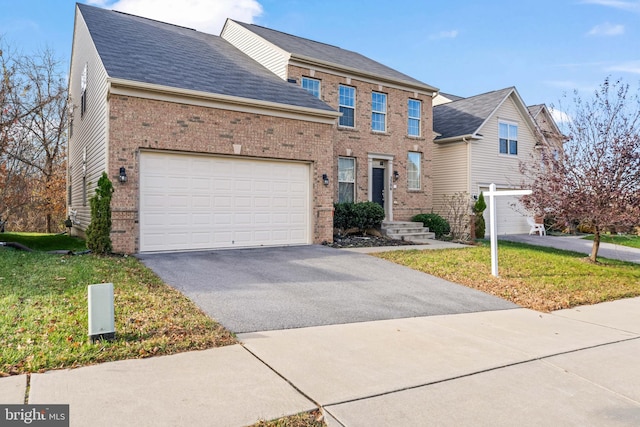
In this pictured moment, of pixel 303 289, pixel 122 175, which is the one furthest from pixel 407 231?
pixel 122 175

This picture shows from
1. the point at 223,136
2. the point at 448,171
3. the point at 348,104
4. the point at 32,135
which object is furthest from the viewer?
the point at 32,135

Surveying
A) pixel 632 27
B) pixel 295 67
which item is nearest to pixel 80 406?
pixel 295 67

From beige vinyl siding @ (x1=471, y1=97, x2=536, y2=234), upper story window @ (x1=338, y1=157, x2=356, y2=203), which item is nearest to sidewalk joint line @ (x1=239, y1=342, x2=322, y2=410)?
upper story window @ (x1=338, y1=157, x2=356, y2=203)

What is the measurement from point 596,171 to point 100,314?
10994 millimetres

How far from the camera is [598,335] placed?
527cm

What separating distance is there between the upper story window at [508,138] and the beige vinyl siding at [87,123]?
15975 millimetres

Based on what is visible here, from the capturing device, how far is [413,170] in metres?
17.4

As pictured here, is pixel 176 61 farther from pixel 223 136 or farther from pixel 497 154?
pixel 497 154

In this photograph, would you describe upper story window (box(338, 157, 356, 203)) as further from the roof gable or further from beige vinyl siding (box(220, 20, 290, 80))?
the roof gable

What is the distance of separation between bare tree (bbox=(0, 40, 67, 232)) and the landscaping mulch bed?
9952mm

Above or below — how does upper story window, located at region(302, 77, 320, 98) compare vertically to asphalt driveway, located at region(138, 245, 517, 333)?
above

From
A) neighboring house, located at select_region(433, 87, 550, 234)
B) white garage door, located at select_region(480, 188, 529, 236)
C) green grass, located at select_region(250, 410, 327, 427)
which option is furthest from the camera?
white garage door, located at select_region(480, 188, 529, 236)

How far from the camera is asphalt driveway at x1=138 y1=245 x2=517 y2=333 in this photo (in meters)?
5.48

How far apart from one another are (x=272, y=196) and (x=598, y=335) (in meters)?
8.21
